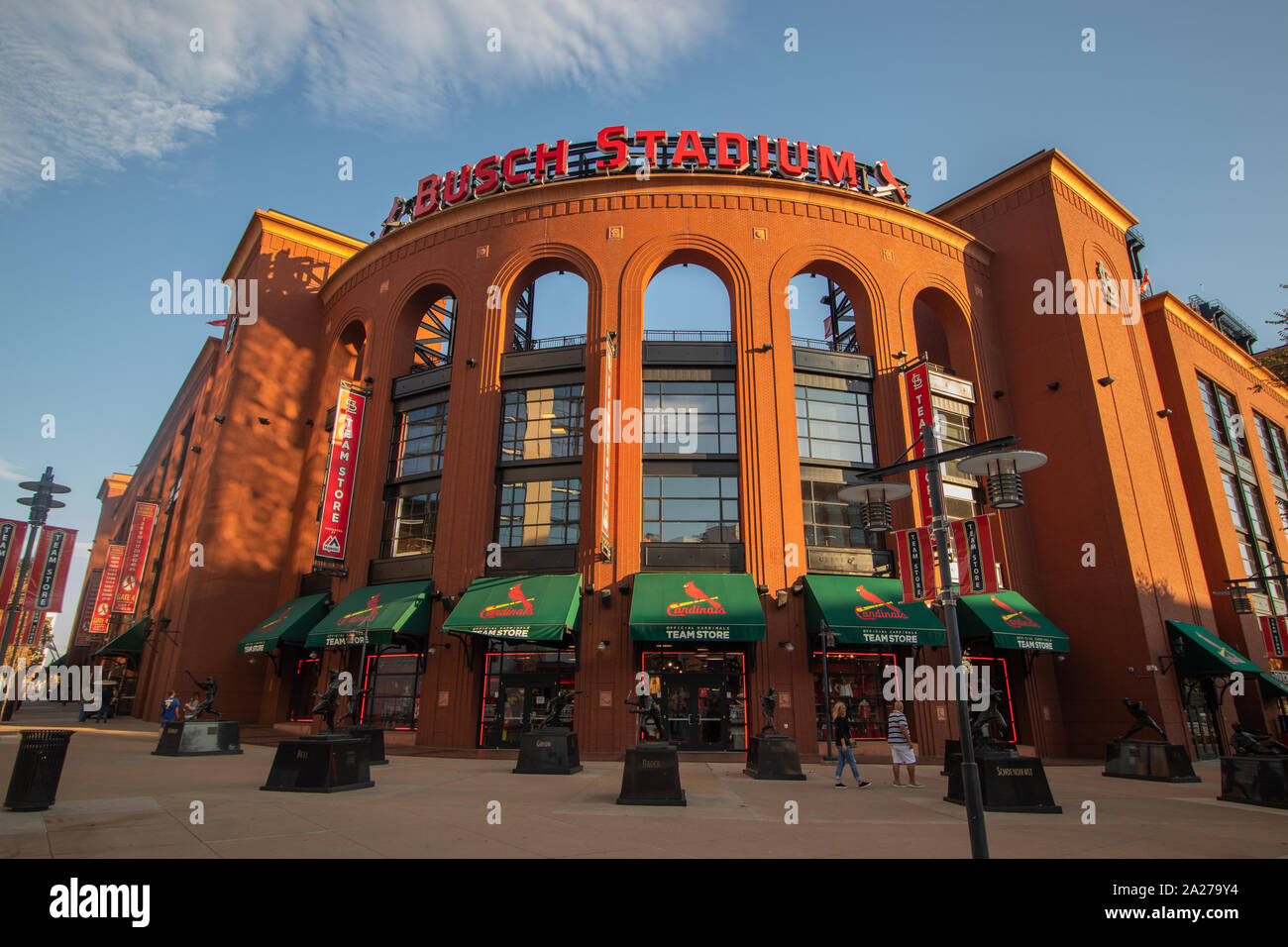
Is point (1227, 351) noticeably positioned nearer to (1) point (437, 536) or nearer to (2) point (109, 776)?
(1) point (437, 536)

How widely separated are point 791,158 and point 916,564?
69.0 ft

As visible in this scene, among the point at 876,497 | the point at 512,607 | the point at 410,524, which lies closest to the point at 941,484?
the point at 876,497

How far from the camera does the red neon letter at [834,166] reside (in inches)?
1082

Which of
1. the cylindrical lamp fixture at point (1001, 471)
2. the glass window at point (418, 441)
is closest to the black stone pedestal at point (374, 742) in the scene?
the glass window at point (418, 441)

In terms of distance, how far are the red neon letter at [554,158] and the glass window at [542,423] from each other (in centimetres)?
894

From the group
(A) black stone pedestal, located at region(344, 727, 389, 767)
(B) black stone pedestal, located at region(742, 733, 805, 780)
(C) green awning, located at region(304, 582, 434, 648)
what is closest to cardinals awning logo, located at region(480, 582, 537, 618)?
(C) green awning, located at region(304, 582, 434, 648)

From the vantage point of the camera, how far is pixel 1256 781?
13.7 meters

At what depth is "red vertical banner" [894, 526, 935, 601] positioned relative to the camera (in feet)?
37.8

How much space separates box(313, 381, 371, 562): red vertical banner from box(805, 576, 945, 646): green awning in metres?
16.9

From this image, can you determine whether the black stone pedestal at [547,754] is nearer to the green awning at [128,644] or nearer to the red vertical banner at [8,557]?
the green awning at [128,644]

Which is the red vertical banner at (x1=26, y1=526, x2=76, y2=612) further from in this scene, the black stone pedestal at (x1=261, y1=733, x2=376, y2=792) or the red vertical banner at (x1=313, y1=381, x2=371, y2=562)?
the black stone pedestal at (x1=261, y1=733, x2=376, y2=792)

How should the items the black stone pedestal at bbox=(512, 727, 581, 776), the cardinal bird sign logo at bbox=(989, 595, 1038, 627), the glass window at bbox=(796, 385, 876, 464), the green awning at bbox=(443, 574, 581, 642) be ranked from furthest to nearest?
1. the glass window at bbox=(796, 385, 876, 464)
2. the cardinal bird sign logo at bbox=(989, 595, 1038, 627)
3. the green awning at bbox=(443, 574, 581, 642)
4. the black stone pedestal at bbox=(512, 727, 581, 776)

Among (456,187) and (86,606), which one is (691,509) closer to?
(456,187)
